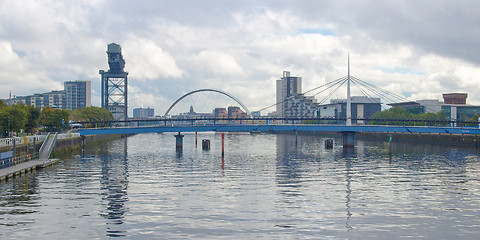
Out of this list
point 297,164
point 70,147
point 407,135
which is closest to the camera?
point 297,164

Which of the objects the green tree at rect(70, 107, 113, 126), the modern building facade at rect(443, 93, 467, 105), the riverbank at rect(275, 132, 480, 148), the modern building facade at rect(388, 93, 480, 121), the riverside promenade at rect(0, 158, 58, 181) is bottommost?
the riverside promenade at rect(0, 158, 58, 181)

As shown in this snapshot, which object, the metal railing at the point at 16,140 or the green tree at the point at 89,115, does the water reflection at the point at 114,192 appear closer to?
the metal railing at the point at 16,140

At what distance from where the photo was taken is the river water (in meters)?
26.4

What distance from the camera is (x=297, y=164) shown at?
63.8m

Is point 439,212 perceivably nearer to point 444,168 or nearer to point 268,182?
point 268,182

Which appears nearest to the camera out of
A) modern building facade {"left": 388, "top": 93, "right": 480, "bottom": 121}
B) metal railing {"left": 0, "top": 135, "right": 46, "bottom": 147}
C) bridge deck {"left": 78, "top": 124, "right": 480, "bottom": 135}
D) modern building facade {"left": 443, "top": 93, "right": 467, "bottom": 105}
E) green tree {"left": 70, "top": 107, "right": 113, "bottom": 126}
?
metal railing {"left": 0, "top": 135, "right": 46, "bottom": 147}

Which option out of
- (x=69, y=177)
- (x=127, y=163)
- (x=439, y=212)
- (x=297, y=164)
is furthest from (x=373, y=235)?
(x=127, y=163)

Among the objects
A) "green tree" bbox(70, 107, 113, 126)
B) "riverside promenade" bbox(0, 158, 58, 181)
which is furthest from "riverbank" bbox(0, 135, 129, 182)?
"green tree" bbox(70, 107, 113, 126)

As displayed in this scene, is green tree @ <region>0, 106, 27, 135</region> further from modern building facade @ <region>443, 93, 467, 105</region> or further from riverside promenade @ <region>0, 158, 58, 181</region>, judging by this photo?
modern building facade @ <region>443, 93, 467, 105</region>

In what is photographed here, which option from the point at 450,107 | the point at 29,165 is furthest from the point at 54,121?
the point at 450,107

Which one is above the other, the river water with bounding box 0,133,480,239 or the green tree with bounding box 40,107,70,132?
the green tree with bounding box 40,107,70,132

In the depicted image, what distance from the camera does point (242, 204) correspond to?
110 feet

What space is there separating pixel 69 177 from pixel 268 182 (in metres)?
20.8

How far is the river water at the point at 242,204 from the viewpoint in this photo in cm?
2636
